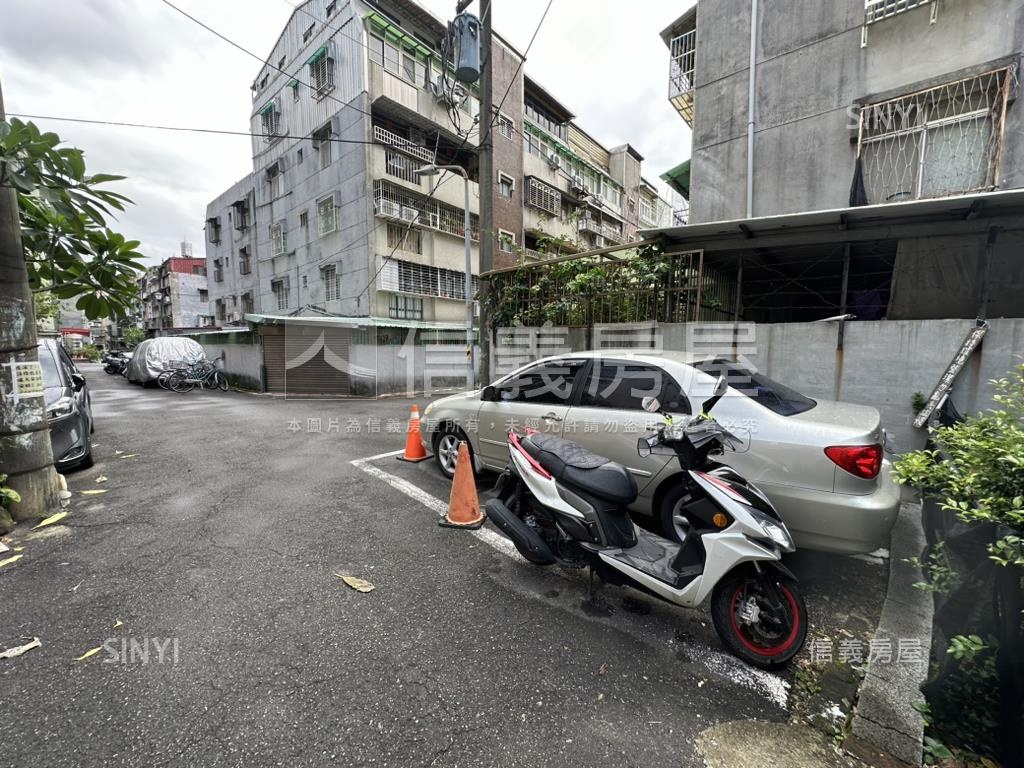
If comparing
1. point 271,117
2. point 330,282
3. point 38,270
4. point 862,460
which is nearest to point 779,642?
point 862,460

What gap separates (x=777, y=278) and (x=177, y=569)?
30.0ft

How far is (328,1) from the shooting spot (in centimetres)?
1667

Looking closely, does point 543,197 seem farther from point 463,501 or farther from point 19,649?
point 19,649

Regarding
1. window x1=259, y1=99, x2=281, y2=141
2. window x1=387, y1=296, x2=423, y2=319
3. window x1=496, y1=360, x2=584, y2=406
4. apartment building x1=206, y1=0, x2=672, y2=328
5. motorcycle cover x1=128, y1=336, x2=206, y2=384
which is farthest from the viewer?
window x1=259, y1=99, x2=281, y2=141

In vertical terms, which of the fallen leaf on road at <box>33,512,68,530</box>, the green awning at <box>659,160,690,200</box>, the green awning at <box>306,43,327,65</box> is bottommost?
the fallen leaf on road at <box>33,512,68,530</box>

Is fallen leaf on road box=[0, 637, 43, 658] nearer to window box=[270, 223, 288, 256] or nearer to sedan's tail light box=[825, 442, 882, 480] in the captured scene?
sedan's tail light box=[825, 442, 882, 480]

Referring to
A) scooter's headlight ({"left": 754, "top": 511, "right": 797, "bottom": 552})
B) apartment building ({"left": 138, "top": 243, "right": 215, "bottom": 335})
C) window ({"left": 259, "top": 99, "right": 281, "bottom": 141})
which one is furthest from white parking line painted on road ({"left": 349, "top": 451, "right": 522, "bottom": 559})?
apartment building ({"left": 138, "top": 243, "right": 215, "bottom": 335})

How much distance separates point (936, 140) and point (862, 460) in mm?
6350

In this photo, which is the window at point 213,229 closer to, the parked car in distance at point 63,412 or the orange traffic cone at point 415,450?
the parked car in distance at point 63,412

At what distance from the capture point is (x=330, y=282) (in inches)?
714

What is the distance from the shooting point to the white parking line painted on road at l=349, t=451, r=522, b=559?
350 cm

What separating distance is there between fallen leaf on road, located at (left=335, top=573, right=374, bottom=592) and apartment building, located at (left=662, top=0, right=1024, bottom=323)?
5.55 m

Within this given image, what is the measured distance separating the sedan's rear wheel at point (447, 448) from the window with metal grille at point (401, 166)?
14599mm

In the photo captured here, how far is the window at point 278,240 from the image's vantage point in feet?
66.0
